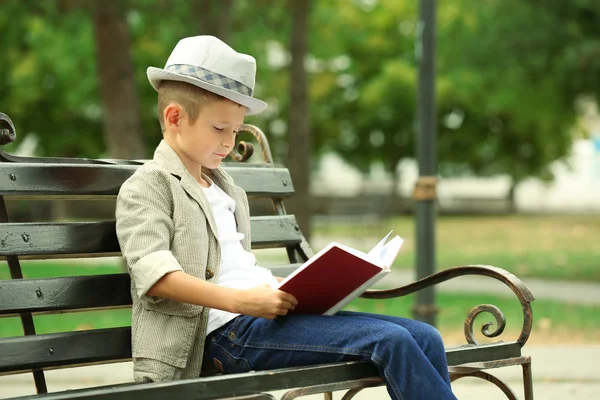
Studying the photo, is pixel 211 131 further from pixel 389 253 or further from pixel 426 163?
pixel 426 163

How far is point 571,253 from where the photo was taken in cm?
1625

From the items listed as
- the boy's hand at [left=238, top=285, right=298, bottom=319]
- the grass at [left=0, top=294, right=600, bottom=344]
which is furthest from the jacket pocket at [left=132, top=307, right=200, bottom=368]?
the grass at [left=0, top=294, right=600, bottom=344]

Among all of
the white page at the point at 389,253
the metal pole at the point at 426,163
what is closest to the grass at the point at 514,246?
the metal pole at the point at 426,163

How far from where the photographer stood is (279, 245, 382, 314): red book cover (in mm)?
2748

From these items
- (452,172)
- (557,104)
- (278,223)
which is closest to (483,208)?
(452,172)

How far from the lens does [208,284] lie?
2.86 metres

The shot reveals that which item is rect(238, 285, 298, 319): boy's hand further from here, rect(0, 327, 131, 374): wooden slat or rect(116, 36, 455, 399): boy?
rect(0, 327, 131, 374): wooden slat

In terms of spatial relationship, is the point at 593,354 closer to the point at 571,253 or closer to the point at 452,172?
the point at 571,253

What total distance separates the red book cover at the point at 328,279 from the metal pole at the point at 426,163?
329cm

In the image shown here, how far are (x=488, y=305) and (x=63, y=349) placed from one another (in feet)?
4.81

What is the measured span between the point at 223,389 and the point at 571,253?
562 inches

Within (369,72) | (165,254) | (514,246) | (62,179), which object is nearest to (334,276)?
(165,254)

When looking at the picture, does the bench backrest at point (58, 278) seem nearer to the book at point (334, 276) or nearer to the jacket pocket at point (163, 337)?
the jacket pocket at point (163, 337)

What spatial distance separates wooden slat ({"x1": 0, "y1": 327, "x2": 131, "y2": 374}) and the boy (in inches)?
10.8
